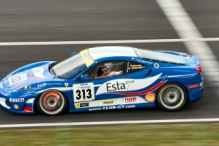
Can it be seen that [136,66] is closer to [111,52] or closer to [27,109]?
[111,52]

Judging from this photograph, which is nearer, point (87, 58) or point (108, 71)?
point (108, 71)

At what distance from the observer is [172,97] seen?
9.50 meters

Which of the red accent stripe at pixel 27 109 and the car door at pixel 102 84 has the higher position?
the car door at pixel 102 84

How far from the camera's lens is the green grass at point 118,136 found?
714 centimetres

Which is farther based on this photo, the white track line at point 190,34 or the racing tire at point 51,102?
the white track line at point 190,34

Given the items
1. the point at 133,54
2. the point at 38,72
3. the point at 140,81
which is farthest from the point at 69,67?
the point at 140,81

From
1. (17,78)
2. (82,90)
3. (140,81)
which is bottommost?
(82,90)

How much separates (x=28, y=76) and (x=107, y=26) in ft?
18.0

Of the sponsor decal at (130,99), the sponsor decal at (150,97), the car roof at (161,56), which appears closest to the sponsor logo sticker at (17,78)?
the sponsor decal at (130,99)

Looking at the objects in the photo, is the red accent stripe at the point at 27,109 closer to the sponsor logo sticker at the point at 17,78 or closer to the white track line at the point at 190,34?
the sponsor logo sticker at the point at 17,78

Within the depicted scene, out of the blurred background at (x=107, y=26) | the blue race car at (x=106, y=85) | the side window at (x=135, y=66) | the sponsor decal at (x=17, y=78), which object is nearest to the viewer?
the blue race car at (x=106, y=85)

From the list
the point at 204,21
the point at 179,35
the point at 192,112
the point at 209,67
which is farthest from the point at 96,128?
the point at 204,21

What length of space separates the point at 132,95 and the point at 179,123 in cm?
111

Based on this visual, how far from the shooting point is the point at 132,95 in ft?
30.6
